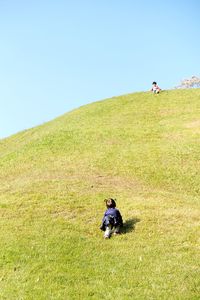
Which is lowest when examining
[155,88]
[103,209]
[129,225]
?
[129,225]

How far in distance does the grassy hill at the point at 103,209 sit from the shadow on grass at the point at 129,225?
5cm

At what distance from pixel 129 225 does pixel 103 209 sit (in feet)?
8.09

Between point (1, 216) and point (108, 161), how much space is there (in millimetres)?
13093

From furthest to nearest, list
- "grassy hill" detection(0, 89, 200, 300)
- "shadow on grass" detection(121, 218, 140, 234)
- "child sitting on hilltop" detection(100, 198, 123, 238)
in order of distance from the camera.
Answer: "shadow on grass" detection(121, 218, 140, 234)
"child sitting on hilltop" detection(100, 198, 123, 238)
"grassy hill" detection(0, 89, 200, 300)

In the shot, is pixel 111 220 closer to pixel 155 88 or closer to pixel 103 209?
pixel 103 209

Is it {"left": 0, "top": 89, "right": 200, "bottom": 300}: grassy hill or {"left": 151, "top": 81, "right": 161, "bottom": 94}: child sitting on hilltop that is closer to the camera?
{"left": 0, "top": 89, "right": 200, "bottom": 300}: grassy hill

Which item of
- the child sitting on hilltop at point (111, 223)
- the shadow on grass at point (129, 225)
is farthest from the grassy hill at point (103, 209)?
the child sitting on hilltop at point (111, 223)

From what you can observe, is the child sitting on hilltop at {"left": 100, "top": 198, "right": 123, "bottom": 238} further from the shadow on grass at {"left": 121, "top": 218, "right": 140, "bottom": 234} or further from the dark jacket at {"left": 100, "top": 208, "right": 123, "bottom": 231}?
the shadow on grass at {"left": 121, "top": 218, "right": 140, "bottom": 234}

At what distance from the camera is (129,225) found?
22062 millimetres

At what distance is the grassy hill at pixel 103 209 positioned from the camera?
16.6 meters

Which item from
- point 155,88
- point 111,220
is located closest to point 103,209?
point 111,220

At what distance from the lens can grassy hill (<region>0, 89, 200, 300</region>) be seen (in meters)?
16.6

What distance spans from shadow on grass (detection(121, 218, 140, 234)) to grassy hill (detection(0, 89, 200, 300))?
0.05 meters

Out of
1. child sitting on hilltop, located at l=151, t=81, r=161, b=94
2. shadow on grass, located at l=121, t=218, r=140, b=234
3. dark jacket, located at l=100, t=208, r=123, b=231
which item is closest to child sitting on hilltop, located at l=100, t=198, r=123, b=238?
dark jacket, located at l=100, t=208, r=123, b=231
